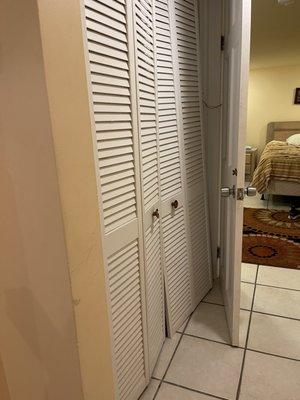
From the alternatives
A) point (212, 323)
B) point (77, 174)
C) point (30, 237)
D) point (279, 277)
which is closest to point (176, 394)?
point (212, 323)

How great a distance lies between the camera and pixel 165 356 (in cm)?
167

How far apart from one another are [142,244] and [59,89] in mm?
788

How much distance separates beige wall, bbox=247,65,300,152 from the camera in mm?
5859

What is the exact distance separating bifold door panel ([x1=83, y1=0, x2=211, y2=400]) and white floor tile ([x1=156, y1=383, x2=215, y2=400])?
112 mm

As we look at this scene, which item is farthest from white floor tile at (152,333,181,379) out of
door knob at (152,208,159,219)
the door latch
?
the door latch

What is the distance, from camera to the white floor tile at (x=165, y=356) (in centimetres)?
157

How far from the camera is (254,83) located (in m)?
6.13

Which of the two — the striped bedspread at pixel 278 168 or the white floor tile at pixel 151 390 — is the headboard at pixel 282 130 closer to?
the striped bedspread at pixel 278 168

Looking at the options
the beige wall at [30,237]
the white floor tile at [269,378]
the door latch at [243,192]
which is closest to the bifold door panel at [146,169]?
the beige wall at [30,237]

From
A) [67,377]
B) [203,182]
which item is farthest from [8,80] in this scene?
[203,182]

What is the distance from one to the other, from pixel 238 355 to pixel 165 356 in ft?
1.36

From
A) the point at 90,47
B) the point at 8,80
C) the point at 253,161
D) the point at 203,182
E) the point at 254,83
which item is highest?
the point at 254,83

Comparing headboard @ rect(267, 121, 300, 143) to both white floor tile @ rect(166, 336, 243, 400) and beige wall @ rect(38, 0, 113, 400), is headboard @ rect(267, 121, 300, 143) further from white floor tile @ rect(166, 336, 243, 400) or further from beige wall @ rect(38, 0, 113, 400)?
beige wall @ rect(38, 0, 113, 400)

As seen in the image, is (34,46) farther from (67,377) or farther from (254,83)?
(254,83)
